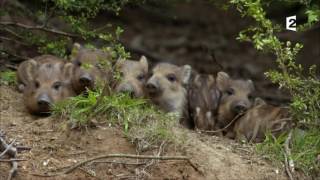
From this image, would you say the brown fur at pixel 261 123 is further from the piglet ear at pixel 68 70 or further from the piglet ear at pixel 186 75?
the piglet ear at pixel 68 70

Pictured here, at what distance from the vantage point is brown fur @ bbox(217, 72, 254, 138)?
808cm

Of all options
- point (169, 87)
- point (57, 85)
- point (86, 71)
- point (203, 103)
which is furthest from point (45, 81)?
point (203, 103)

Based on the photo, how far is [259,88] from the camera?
10.8m

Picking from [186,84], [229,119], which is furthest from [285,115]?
[186,84]

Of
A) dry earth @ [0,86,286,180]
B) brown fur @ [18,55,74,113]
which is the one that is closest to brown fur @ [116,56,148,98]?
brown fur @ [18,55,74,113]

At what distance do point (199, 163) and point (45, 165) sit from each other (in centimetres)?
125

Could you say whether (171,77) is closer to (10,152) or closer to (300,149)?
(300,149)

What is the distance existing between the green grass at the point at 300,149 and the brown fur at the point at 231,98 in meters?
1.19

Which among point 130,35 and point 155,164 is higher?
point 130,35

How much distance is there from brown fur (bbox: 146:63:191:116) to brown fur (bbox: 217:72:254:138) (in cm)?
39

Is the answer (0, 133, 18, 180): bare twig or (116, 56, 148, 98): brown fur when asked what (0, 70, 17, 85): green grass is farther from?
(0, 133, 18, 180): bare twig

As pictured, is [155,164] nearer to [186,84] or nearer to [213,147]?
[213,147]

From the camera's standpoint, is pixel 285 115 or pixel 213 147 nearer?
pixel 213 147

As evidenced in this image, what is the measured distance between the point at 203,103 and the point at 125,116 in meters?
1.82
